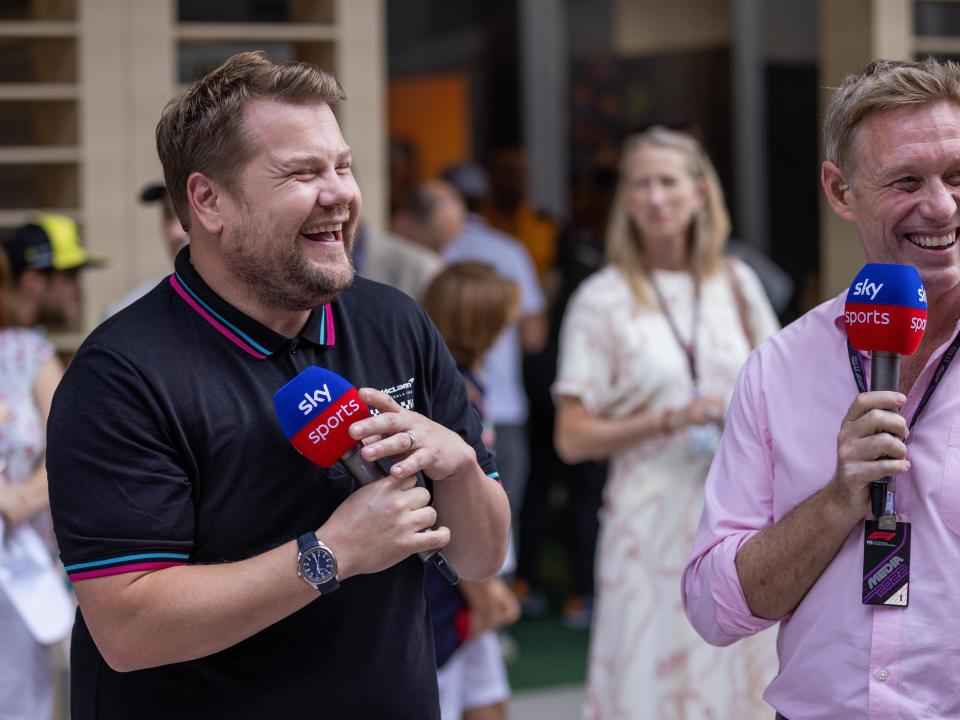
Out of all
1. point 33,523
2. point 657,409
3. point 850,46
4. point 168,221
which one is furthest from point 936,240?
point 850,46

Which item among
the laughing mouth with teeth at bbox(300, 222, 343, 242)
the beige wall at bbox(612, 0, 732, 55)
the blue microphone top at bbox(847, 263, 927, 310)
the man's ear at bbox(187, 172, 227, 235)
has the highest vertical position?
the beige wall at bbox(612, 0, 732, 55)

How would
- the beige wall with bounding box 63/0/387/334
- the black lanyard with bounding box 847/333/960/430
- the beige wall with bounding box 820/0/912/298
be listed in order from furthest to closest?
the beige wall with bounding box 820/0/912/298, the beige wall with bounding box 63/0/387/334, the black lanyard with bounding box 847/333/960/430

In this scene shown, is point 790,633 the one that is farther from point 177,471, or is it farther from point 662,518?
point 662,518

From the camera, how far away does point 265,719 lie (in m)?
2.18

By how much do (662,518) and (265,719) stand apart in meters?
2.19

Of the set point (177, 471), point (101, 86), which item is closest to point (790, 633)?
point (177, 471)

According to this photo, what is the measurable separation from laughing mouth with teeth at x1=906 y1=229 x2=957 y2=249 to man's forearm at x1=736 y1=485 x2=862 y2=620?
16.3 inches

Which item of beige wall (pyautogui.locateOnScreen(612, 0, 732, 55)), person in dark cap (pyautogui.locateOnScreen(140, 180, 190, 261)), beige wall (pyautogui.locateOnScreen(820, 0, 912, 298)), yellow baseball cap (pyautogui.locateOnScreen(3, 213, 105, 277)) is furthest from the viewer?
beige wall (pyautogui.locateOnScreen(612, 0, 732, 55))

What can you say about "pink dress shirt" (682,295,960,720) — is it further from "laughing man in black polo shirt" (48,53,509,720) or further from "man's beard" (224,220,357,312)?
"man's beard" (224,220,357,312)

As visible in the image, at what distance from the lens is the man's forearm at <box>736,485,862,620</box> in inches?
82.4

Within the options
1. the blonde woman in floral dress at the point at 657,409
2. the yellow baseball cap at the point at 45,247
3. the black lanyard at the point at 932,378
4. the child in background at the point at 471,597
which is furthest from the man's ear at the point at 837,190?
the yellow baseball cap at the point at 45,247

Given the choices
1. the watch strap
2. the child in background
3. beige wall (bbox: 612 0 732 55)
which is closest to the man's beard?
the watch strap

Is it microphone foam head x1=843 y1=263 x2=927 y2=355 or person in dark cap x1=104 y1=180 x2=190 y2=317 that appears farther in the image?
person in dark cap x1=104 y1=180 x2=190 y2=317

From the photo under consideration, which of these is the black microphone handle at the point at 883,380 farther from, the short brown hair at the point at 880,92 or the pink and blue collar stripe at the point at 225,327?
the pink and blue collar stripe at the point at 225,327
